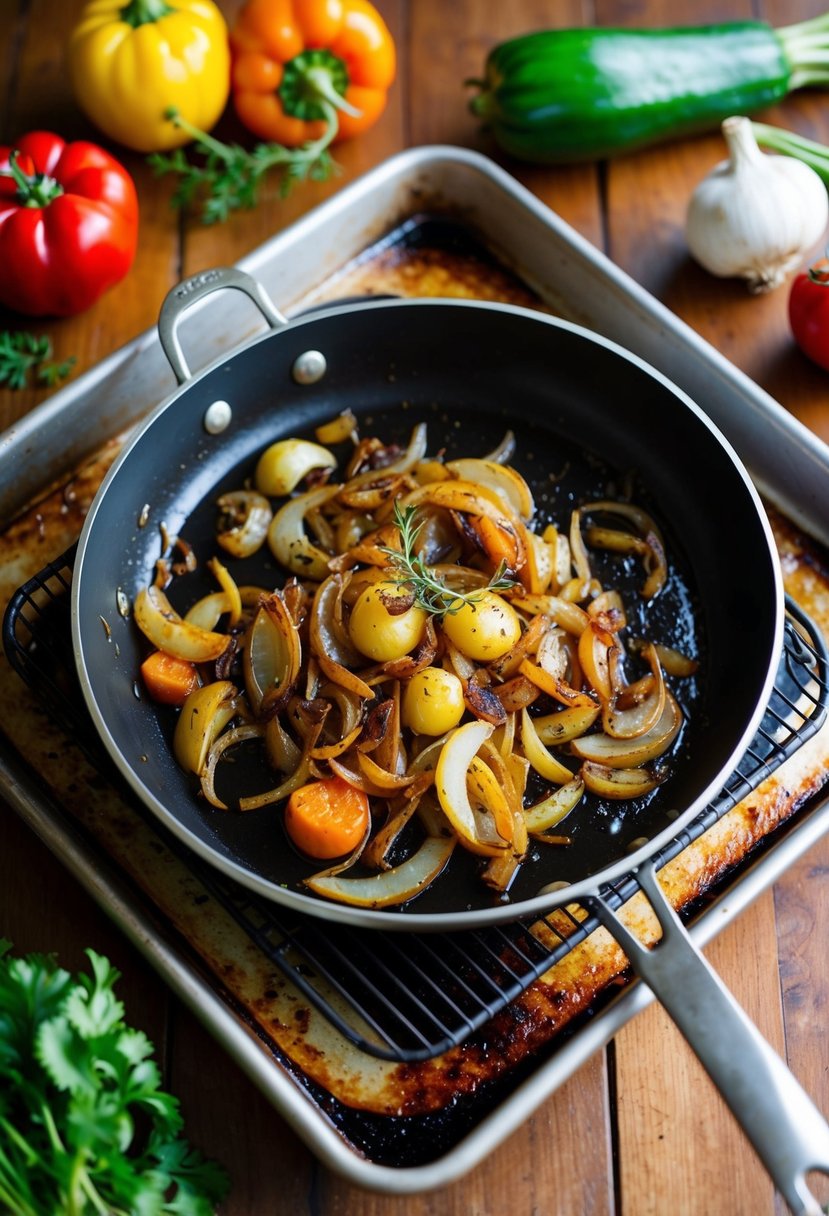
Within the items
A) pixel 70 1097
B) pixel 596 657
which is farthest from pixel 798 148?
pixel 70 1097

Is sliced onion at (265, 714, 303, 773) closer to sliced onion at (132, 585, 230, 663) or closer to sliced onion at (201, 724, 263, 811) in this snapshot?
sliced onion at (201, 724, 263, 811)

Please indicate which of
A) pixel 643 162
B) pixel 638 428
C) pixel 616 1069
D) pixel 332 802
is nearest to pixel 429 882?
pixel 332 802

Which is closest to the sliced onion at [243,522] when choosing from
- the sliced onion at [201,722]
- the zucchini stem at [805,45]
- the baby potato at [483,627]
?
the sliced onion at [201,722]

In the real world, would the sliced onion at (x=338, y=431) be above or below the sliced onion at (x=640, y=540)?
above

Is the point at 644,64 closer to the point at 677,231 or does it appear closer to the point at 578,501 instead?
the point at 677,231

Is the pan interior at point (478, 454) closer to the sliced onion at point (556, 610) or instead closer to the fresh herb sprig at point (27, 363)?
the sliced onion at point (556, 610)

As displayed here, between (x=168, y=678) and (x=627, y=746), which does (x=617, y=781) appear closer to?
(x=627, y=746)
